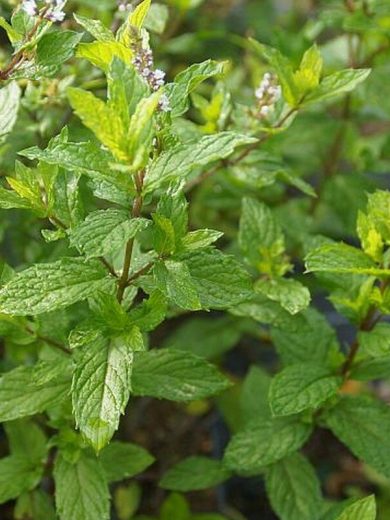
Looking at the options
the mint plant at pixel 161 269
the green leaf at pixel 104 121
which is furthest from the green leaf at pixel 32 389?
the green leaf at pixel 104 121

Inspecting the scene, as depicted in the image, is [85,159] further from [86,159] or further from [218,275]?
[218,275]

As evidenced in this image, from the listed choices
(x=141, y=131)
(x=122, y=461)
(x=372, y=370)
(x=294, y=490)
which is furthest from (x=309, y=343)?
(x=141, y=131)

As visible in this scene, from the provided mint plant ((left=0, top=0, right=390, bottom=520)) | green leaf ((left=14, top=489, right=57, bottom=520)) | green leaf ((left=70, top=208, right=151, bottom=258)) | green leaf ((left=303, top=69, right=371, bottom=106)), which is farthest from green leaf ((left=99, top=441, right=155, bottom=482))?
green leaf ((left=303, top=69, right=371, bottom=106))

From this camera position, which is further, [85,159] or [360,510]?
[360,510]

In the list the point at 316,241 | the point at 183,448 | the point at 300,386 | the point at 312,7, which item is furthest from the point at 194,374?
the point at 312,7

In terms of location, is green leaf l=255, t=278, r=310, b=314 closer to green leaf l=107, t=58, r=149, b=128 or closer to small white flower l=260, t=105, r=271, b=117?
small white flower l=260, t=105, r=271, b=117

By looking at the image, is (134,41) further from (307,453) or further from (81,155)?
(307,453)
